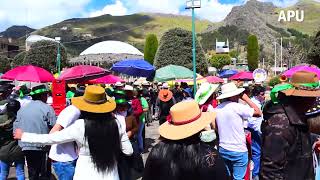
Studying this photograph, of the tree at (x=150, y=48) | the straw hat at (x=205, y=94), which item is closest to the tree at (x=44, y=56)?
the tree at (x=150, y=48)

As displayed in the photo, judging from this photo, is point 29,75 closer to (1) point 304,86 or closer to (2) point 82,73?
(2) point 82,73

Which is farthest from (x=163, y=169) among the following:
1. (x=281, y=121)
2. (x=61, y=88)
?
Result: (x=61, y=88)

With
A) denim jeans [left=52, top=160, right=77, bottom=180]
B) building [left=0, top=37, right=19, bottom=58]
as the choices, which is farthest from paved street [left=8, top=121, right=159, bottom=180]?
building [left=0, top=37, right=19, bottom=58]

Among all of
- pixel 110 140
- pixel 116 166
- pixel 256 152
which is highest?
pixel 110 140

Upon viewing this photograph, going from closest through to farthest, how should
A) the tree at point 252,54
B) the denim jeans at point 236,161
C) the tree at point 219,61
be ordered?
1. the denim jeans at point 236,161
2. the tree at point 252,54
3. the tree at point 219,61

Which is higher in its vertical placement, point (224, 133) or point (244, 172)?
point (224, 133)

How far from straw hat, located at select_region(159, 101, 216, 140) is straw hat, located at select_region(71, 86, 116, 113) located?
4.11 feet

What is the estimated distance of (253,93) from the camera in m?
8.01

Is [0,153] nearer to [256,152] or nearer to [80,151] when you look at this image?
[80,151]

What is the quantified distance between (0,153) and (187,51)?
2673 cm

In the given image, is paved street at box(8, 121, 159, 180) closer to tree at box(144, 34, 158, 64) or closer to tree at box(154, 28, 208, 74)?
tree at box(154, 28, 208, 74)

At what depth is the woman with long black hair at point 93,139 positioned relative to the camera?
376cm

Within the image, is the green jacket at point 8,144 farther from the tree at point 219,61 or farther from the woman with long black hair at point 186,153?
the tree at point 219,61

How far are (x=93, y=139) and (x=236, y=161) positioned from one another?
2346 mm
